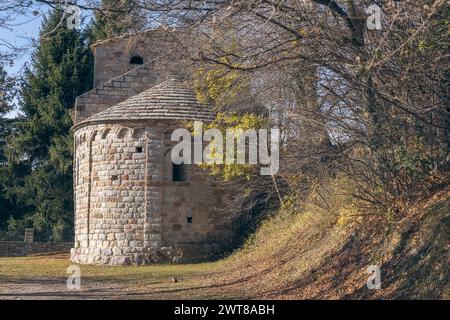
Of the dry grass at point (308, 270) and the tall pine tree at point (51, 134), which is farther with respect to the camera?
the tall pine tree at point (51, 134)

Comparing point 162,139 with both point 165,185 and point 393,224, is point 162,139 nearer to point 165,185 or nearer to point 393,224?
point 165,185

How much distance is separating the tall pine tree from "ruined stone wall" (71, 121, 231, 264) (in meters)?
13.3

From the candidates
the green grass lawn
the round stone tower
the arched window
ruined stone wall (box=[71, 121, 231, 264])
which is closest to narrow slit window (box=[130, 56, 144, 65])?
the arched window

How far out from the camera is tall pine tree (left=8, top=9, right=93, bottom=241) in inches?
1377

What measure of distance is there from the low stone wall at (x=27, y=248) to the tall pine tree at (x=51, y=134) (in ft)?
10.8

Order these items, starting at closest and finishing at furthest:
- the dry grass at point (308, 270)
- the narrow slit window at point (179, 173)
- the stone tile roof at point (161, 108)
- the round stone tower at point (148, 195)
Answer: the dry grass at point (308, 270), the round stone tower at point (148, 195), the stone tile roof at point (161, 108), the narrow slit window at point (179, 173)

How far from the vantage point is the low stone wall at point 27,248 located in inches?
1213

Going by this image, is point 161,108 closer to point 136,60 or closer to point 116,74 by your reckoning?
point 116,74

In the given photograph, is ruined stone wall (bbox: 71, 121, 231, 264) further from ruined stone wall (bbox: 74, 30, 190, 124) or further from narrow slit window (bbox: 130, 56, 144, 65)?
narrow slit window (bbox: 130, 56, 144, 65)

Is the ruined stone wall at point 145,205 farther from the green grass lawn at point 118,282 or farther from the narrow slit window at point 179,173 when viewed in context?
the green grass lawn at point 118,282

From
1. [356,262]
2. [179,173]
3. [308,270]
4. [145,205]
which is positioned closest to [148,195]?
[145,205]

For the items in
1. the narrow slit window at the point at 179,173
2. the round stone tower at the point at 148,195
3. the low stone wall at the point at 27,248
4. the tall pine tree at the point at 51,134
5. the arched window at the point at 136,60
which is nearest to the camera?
the round stone tower at the point at 148,195

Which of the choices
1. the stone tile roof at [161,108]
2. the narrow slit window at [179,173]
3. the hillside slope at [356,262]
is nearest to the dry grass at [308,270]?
the hillside slope at [356,262]

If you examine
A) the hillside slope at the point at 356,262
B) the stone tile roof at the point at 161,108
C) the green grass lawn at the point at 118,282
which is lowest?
the green grass lawn at the point at 118,282
